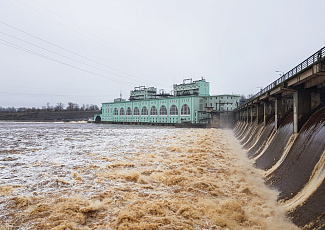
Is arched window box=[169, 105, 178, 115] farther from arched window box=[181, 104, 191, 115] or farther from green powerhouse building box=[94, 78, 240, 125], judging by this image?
arched window box=[181, 104, 191, 115]

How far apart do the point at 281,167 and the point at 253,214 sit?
415cm

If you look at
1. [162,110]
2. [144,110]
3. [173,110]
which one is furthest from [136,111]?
[173,110]

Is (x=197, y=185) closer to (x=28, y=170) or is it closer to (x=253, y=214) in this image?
(x=253, y=214)

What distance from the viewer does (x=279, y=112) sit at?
18297 millimetres

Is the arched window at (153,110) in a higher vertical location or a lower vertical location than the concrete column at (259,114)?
higher

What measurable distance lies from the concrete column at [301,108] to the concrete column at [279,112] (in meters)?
3.92


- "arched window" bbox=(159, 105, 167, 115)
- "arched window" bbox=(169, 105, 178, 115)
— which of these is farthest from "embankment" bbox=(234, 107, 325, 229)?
"arched window" bbox=(159, 105, 167, 115)

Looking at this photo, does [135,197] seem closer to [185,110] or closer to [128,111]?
[185,110]

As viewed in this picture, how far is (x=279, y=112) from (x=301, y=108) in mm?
5161

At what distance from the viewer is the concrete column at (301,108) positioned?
13.0 meters

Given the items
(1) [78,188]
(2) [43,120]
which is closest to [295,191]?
(1) [78,188]

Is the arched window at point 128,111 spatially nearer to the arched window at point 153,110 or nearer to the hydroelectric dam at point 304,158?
the arched window at point 153,110

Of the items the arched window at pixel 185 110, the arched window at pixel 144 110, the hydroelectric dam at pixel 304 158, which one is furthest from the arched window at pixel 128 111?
the hydroelectric dam at pixel 304 158

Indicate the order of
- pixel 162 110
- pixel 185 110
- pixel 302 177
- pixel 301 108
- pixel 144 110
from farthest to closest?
pixel 144 110
pixel 162 110
pixel 185 110
pixel 301 108
pixel 302 177
